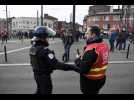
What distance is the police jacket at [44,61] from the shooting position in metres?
3.41

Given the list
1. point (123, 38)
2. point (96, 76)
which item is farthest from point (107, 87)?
point (123, 38)

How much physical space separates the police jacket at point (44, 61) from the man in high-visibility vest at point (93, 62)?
0.17 m

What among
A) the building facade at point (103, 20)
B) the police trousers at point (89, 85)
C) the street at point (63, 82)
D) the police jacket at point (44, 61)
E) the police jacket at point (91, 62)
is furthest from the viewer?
the street at point (63, 82)

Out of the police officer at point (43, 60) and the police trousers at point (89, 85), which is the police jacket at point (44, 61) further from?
the police trousers at point (89, 85)

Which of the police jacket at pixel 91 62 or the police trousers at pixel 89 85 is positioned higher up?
the police jacket at pixel 91 62

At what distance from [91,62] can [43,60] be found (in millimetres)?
533

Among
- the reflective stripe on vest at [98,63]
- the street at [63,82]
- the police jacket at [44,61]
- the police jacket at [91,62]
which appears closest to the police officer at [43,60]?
the police jacket at [44,61]

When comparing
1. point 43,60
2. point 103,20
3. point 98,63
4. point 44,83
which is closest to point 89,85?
point 98,63

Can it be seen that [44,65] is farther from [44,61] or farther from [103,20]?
[103,20]

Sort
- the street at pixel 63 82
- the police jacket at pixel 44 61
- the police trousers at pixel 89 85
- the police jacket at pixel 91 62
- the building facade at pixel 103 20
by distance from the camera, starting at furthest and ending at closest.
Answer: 1. the street at pixel 63 82
2. the building facade at pixel 103 20
3. the police trousers at pixel 89 85
4. the police jacket at pixel 91 62
5. the police jacket at pixel 44 61

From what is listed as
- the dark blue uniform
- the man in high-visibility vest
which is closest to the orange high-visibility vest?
the man in high-visibility vest

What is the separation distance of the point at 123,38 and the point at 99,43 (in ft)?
47.6

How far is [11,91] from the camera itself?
6.75 metres
